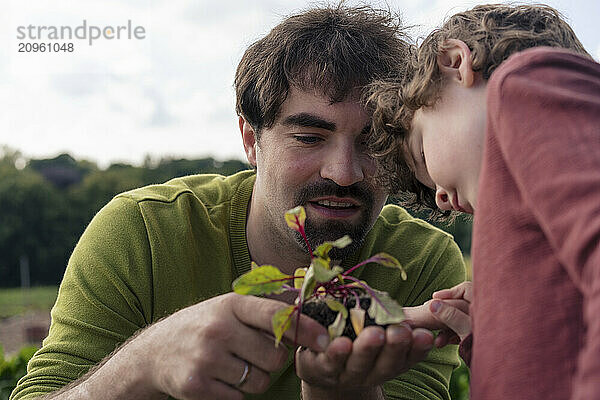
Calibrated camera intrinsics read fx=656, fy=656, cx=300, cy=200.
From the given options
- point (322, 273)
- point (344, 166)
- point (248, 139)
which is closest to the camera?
point (322, 273)

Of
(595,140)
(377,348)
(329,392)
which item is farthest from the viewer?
(329,392)

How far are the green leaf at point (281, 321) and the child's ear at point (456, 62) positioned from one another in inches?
28.5

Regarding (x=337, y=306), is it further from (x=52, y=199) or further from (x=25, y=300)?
(x=52, y=199)

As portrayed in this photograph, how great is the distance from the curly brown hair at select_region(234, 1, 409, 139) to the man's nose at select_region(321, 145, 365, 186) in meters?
0.21

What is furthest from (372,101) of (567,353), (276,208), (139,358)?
(567,353)

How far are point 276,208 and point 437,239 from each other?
0.88 meters

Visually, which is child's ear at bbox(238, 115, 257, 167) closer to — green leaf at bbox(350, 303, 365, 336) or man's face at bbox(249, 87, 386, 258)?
man's face at bbox(249, 87, 386, 258)

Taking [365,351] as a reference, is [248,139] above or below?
above

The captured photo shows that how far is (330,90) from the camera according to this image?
2.56 meters

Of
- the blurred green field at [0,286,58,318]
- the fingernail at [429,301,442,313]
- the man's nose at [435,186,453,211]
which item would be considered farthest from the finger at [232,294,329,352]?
the blurred green field at [0,286,58,318]

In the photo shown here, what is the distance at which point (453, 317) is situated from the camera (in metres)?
1.83

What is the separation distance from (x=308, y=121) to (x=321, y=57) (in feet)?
1.02

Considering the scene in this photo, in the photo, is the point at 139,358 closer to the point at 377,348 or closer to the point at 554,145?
the point at 377,348

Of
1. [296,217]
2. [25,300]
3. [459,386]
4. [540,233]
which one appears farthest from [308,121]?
[25,300]
